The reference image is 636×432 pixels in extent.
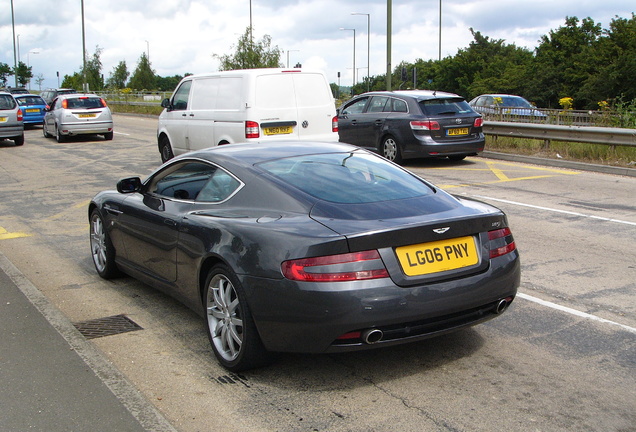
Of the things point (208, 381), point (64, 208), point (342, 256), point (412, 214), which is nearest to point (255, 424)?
point (208, 381)

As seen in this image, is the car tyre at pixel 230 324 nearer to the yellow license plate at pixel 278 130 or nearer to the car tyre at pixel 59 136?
the yellow license plate at pixel 278 130

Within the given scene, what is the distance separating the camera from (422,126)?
1522cm

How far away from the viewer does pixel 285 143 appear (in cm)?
566

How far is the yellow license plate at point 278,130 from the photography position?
1270 cm

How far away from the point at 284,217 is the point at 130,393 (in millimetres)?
1343

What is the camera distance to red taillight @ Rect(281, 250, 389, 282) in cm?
397

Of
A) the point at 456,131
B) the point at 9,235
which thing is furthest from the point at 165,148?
the point at 9,235

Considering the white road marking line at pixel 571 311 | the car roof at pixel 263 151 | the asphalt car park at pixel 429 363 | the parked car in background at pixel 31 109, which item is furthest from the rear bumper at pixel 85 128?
the white road marking line at pixel 571 311

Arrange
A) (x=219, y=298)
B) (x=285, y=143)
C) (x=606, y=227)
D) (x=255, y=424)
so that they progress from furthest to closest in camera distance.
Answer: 1. (x=606, y=227)
2. (x=285, y=143)
3. (x=219, y=298)
4. (x=255, y=424)

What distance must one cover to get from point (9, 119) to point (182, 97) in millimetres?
10765

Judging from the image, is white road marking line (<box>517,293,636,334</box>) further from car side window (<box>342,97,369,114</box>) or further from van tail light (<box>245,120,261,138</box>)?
car side window (<box>342,97,369,114</box>)

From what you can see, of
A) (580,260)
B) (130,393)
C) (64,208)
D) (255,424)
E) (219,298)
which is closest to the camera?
(255,424)

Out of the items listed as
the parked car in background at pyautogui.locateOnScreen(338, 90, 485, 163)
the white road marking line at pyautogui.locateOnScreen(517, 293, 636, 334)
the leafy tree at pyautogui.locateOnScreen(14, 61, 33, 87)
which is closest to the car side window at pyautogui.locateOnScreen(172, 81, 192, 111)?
the parked car in background at pyautogui.locateOnScreen(338, 90, 485, 163)

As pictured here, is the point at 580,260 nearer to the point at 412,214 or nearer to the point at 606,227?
the point at 606,227
